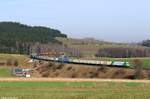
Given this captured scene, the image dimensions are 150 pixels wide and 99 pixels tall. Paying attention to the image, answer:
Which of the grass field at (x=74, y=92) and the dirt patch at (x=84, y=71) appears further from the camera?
the dirt patch at (x=84, y=71)

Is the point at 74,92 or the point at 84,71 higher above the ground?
the point at 74,92

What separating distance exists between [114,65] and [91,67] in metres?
7.89

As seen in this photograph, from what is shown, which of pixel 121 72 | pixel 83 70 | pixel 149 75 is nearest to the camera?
pixel 149 75

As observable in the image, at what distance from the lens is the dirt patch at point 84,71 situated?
119 metres

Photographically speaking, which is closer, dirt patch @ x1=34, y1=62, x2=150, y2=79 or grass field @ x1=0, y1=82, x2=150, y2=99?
grass field @ x1=0, y1=82, x2=150, y2=99

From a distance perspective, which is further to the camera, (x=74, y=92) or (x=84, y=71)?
(x=84, y=71)

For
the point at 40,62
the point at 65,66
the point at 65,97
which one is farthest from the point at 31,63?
the point at 65,97

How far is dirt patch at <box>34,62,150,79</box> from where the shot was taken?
119438mm

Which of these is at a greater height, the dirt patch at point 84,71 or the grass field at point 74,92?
the grass field at point 74,92

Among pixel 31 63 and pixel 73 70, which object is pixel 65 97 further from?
pixel 31 63

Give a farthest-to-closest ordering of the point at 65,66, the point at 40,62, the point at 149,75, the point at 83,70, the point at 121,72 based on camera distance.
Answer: the point at 40,62 < the point at 65,66 < the point at 83,70 < the point at 121,72 < the point at 149,75

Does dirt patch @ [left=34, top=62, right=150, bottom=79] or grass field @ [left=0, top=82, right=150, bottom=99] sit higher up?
grass field @ [left=0, top=82, right=150, bottom=99]

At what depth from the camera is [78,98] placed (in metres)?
33.7

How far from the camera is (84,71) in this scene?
5517 inches
